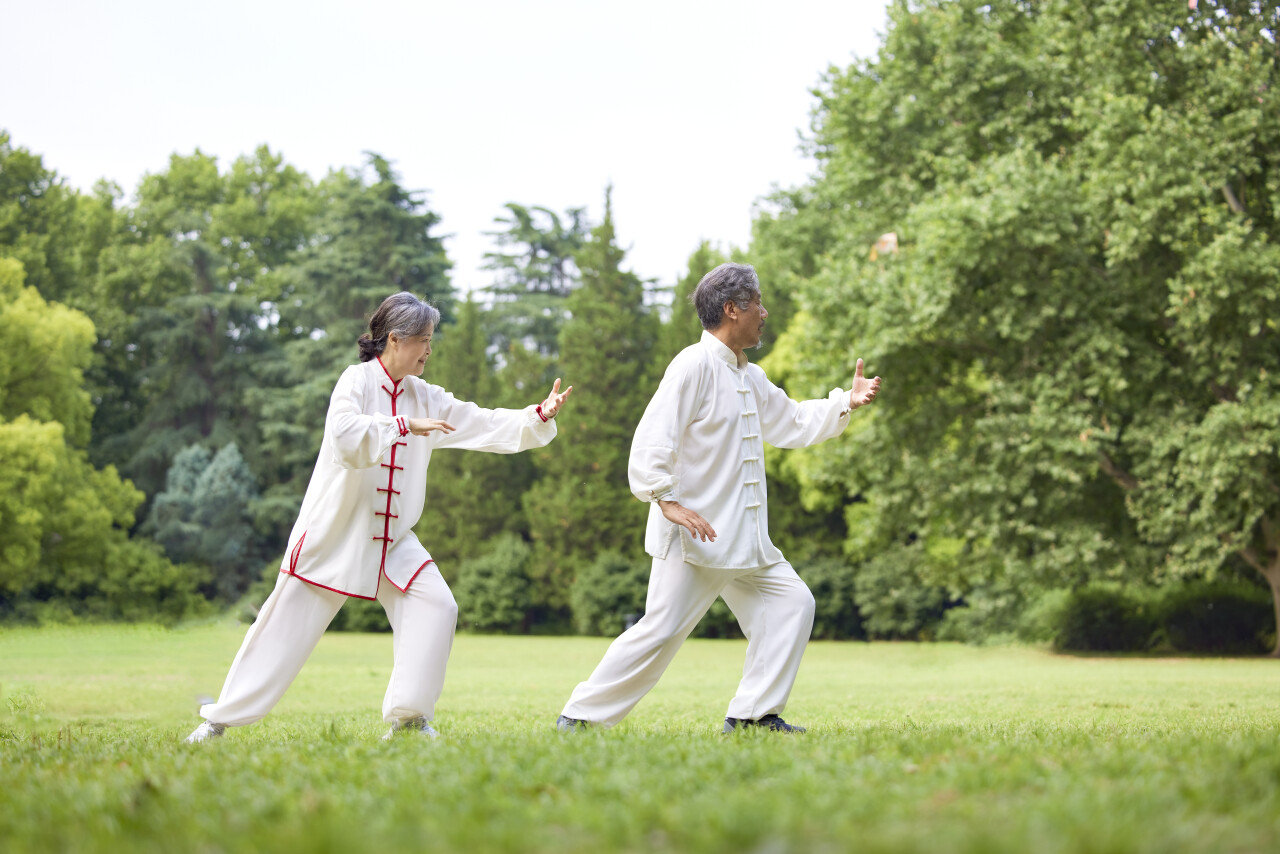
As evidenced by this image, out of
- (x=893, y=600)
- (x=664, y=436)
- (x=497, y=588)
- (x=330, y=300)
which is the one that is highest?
(x=330, y=300)

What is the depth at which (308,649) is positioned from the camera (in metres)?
5.91

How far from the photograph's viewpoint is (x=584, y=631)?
112ft

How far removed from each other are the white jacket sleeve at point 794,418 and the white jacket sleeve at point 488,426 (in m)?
1.25

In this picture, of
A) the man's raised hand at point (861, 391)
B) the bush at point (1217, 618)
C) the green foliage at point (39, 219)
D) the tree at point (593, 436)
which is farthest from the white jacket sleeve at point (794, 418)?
the green foliage at point (39, 219)

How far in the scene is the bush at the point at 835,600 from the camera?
109 feet

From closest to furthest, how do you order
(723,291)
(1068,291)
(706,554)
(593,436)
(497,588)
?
(706,554), (723,291), (1068,291), (497,588), (593,436)

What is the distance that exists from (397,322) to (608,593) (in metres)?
27.5

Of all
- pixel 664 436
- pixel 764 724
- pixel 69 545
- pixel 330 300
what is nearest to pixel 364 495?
pixel 664 436

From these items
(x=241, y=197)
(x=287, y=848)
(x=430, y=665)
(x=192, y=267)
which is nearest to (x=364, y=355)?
(x=430, y=665)

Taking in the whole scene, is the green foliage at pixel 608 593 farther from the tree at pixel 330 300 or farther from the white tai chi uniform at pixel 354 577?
the white tai chi uniform at pixel 354 577

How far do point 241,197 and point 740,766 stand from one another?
50784 millimetres

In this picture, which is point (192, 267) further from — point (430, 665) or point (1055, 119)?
point (430, 665)

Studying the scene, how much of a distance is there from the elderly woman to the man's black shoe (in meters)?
1.50

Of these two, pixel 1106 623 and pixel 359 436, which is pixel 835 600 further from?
pixel 359 436
